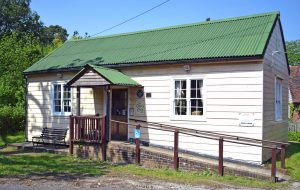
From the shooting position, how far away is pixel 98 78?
1462 cm

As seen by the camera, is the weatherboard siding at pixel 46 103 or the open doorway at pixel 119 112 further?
the weatherboard siding at pixel 46 103

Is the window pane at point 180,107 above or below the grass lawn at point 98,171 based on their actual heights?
above

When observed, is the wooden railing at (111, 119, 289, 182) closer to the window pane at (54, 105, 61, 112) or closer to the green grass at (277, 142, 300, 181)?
the green grass at (277, 142, 300, 181)

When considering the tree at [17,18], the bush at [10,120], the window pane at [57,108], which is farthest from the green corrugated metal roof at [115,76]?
the tree at [17,18]

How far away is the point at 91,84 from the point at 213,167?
234 inches

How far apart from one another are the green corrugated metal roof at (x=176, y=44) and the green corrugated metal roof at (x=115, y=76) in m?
0.70

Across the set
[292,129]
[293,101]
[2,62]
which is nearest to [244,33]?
[292,129]

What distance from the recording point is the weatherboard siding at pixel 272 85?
524 inches

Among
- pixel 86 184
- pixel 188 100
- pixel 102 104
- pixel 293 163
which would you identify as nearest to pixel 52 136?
pixel 102 104

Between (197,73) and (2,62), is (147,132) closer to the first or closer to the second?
(197,73)

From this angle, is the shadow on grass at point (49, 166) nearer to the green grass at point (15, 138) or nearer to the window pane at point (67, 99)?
the window pane at point (67, 99)

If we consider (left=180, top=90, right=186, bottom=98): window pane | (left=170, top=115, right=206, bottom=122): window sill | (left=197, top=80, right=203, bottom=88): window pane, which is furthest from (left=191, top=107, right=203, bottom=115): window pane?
(left=197, top=80, right=203, bottom=88): window pane

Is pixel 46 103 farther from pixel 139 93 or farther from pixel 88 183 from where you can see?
pixel 88 183

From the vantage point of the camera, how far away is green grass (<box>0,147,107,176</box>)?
37.7ft
